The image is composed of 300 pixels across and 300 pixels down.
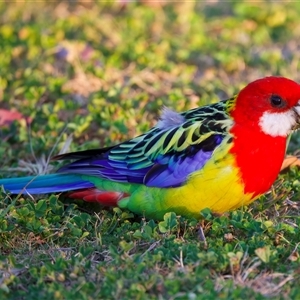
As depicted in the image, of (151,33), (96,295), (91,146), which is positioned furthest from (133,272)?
(151,33)

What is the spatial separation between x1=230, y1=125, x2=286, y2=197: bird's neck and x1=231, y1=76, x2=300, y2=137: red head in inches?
1.7

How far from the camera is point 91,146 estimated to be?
4.88 meters

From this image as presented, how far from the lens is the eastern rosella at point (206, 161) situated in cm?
375

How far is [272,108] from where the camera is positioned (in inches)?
151

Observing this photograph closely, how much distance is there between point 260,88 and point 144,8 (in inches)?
144

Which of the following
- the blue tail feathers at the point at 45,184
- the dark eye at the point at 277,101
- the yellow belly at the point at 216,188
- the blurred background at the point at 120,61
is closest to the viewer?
the yellow belly at the point at 216,188

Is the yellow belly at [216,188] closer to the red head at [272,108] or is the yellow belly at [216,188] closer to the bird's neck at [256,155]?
the bird's neck at [256,155]

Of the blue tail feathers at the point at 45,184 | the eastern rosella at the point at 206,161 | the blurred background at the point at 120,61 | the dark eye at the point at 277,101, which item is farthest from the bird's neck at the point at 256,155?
the blurred background at the point at 120,61

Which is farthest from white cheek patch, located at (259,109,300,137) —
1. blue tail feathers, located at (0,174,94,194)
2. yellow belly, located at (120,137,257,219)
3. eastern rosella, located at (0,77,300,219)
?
blue tail feathers, located at (0,174,94,194)

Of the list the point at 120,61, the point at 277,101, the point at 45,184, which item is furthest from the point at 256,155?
the point at 120,61

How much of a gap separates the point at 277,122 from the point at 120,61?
2.58 metres

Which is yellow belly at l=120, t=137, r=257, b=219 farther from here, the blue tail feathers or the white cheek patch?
the blue tail feathers

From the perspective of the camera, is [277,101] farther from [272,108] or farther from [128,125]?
[128,125]

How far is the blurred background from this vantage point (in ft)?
16.8
